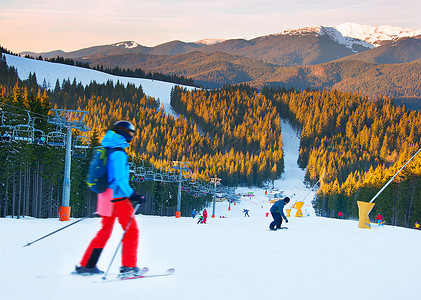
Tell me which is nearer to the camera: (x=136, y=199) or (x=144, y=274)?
(x=136, y=199)

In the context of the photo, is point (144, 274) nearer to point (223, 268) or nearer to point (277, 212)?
point (223, 268)

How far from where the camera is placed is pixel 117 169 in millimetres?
6672

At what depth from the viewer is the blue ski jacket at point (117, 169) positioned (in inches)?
262

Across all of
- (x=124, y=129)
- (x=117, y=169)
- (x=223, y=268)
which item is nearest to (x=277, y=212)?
(x=223, y=268)

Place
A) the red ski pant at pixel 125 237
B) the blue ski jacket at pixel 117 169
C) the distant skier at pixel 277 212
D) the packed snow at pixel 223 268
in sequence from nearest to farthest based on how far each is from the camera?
the packed snow at pixel 223 268, the blue ski jacket at pixel 117 169, the red ski pant at pixel 125 237, the distant skier at pixel 277 212

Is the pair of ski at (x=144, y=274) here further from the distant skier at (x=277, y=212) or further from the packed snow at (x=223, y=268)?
the distant skier at (x=277, y=212)

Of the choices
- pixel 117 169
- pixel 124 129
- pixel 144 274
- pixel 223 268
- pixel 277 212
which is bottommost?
pixel 277 212

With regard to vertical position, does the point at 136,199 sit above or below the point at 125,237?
above

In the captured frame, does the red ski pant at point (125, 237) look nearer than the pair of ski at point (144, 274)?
No

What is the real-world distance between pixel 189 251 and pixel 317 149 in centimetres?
18466

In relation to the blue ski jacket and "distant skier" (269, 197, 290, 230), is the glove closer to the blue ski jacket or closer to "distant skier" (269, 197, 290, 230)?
the blue ski jacket

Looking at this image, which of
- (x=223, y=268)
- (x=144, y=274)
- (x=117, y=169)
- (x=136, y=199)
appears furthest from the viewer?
(x=223, y=268)

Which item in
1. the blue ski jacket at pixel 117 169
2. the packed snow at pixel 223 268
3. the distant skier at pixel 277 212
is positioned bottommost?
the distant skier at pixel 277 212

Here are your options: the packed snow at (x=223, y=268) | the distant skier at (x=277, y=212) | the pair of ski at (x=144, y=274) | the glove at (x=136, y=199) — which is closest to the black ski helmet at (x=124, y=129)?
the glove at (x=136, y=199)
